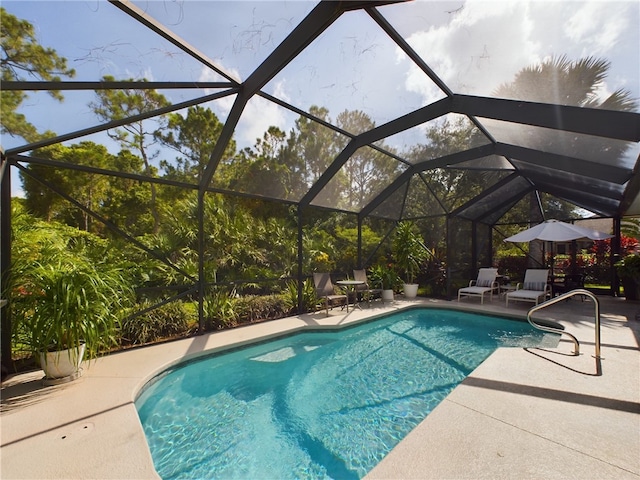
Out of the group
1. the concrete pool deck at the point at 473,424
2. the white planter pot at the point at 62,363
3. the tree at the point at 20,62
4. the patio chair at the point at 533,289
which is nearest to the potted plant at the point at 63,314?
the white planter pot at the point at 62,363

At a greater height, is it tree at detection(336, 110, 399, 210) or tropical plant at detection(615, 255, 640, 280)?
tree at detection(336, 110, 399, 210)

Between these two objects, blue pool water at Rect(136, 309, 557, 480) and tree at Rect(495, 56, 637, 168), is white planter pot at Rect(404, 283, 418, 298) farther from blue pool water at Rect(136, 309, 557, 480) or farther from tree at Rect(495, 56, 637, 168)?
tree at Rect(495, 56, 637, 168)

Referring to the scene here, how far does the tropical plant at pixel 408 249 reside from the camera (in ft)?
33.4

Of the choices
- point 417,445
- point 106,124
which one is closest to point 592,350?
point 417,445

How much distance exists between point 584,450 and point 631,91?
3.96m

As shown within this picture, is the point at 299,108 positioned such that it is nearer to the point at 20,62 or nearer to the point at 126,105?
the point at 126,105

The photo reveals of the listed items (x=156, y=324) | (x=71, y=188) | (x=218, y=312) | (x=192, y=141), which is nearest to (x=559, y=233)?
(x=218, y=312)

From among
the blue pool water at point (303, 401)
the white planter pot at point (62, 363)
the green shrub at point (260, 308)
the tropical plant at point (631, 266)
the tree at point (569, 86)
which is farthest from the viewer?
the green shrub at point (260, 308)

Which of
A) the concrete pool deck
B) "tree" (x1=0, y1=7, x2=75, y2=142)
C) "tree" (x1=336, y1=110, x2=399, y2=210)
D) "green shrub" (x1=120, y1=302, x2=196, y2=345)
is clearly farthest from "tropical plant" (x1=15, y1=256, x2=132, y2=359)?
"tree" (x1=336, y1=110, x2=399, y2=210)

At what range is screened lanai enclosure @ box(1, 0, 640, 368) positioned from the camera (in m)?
3.18

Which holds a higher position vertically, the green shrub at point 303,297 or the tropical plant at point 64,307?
the tropical plant at point 64,307

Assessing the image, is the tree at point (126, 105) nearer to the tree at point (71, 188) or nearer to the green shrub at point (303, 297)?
the tree at point (71, 188)

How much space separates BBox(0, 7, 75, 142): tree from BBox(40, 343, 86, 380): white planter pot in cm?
296

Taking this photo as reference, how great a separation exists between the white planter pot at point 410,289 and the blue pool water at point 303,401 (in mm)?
3948
